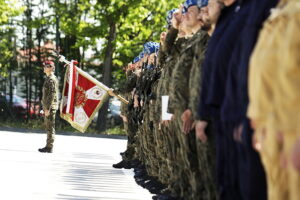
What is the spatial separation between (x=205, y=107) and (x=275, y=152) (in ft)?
7.14

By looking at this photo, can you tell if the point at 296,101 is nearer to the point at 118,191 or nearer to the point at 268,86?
the point at 268,86

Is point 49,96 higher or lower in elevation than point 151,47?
lower

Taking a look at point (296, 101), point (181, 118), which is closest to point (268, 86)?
point (296, 101)

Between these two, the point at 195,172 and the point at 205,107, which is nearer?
the point at 205,107

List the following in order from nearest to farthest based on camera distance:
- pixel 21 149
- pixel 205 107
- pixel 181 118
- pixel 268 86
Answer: pixel 268 86, pixel 205 107, pixel 181 118, pixel 21 149

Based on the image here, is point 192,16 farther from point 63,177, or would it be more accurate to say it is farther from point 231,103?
point 63,177

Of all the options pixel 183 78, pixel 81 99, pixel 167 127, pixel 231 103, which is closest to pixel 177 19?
pixel 167 127

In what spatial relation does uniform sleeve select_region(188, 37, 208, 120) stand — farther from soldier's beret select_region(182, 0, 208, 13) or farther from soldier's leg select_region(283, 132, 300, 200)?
soldier's leg select_region(283, 132, 300, 200)

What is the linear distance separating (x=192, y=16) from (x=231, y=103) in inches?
121

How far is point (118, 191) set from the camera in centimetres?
1159

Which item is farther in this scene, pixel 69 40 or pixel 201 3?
pixel 69 40

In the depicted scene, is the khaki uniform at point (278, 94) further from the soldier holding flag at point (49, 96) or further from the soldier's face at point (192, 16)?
the soldier holding flag at point (49, 96)

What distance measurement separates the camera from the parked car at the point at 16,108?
3847 centimetres

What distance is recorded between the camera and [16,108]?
39844mm
